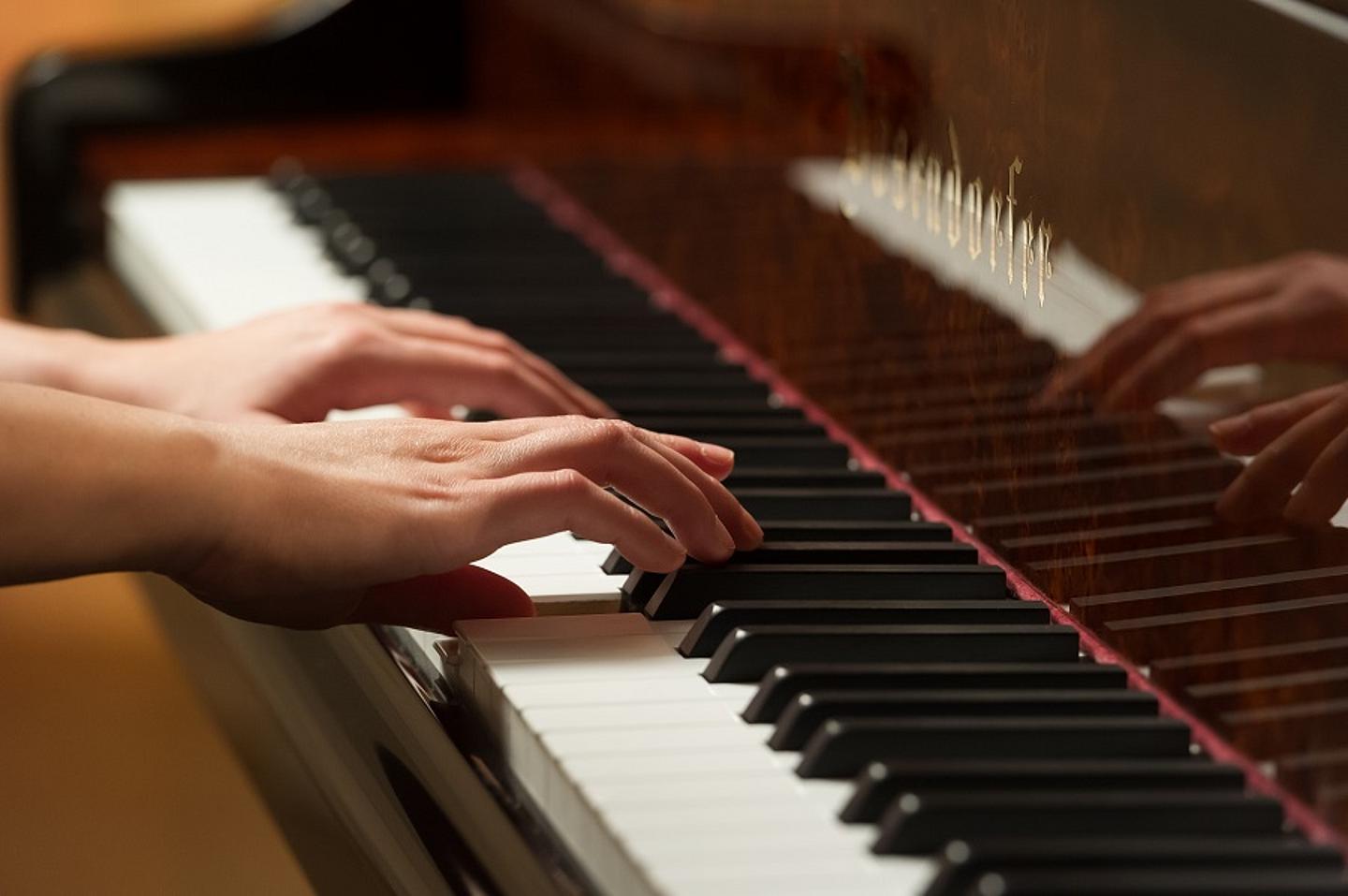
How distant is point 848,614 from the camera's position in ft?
3.70

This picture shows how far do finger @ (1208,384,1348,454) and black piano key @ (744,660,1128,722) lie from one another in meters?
0.14

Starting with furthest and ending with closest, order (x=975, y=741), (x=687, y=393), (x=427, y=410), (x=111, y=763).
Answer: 1. (x=111, y=763)
2. (x=687, y=393)
3. (x=427, y=410)
4. (x=975, y=741)

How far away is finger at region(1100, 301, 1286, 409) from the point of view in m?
1.04

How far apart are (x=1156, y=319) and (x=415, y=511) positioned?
17.5 inches

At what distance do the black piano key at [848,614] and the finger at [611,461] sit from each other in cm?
7

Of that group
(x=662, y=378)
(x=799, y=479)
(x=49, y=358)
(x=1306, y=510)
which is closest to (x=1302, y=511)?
(x=1306, y=510)

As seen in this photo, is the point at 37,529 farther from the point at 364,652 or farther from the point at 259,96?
the point at 259,96

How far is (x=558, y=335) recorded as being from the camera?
5.73 ft

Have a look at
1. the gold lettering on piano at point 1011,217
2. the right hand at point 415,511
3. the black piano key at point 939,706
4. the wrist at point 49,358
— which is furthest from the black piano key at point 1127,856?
the wrist at point 49,358

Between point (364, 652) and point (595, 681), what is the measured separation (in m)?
0.21

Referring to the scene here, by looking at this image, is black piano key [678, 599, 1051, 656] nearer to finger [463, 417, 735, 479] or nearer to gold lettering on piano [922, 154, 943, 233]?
finger [463, 417, 735, 479]

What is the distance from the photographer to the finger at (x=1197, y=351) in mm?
1035

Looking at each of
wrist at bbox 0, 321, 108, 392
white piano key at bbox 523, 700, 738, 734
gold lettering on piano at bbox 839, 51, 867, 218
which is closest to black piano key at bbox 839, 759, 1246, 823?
white piano key at bbox 523, 700, 738, 734

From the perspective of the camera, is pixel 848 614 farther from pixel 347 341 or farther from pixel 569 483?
pixel 347 341
